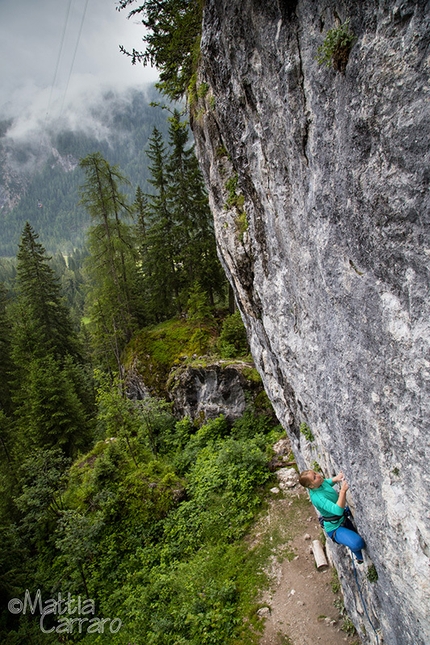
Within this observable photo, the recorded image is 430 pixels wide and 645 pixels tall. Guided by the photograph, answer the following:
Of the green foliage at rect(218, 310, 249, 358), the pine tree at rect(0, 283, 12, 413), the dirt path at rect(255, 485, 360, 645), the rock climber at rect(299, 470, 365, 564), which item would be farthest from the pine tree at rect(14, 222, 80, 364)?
the rock climber at rect(299, 470, 365, 564)

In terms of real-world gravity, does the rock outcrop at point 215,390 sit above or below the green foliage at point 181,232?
below

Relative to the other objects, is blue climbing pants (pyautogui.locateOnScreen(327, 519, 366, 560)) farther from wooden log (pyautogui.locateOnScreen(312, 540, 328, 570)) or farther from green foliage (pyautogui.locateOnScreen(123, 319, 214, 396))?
green foliage (pyautogui.locateOnScreen(123, 319, 214, 396))

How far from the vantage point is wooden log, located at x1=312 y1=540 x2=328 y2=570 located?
8.42 meters

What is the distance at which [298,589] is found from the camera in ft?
27.2

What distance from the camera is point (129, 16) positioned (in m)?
8.18

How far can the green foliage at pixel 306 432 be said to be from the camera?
7.11 m

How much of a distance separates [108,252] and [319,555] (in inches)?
776

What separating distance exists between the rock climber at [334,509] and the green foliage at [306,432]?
1769mm

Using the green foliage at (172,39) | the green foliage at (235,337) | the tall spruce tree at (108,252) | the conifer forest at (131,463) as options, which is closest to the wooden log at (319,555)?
the conifer forest at (131,463)

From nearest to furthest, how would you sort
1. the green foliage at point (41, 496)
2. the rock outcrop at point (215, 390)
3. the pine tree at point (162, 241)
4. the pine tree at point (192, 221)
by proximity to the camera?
the green foliage at point (41, 496) < the rock outcrop at point (215, 390) < the pine tree at point (192, 221) < the pine tree at point (162, 241)

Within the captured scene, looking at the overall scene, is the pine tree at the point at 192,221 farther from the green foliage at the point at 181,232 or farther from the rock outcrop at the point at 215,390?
the rock outcrop at the point at 215,390

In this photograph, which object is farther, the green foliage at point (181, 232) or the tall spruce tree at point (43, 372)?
the green foliage at point (181, 232)

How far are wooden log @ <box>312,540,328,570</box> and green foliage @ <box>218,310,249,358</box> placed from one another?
8.98m

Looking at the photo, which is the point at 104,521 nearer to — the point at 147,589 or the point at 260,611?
the point at 147,589
